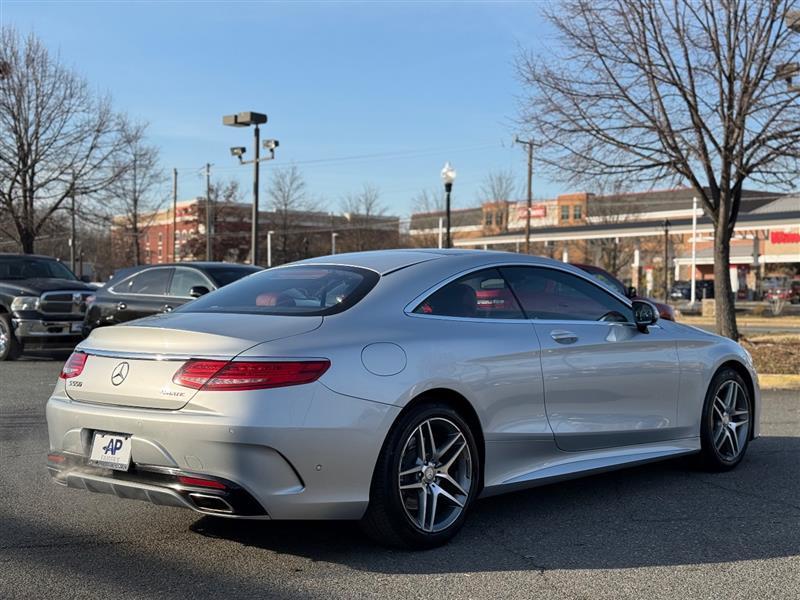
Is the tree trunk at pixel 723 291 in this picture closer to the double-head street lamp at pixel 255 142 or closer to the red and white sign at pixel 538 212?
the double-head street lamp at pixel 255 142

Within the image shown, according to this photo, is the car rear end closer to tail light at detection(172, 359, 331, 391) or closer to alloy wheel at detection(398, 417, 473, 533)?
tail light at detection(172, 359, 331, 391)

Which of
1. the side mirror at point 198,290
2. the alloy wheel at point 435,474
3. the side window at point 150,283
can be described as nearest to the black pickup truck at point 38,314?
the side window at point 150,283

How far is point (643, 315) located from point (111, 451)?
11.1 ft

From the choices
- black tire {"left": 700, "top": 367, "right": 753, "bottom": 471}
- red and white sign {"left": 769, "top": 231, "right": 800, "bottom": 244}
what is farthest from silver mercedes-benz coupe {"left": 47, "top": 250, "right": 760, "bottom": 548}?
red and white sign {"left": 769, "top": 231, "right": 800, "bottom": 244}

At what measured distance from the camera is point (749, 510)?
17.7ft

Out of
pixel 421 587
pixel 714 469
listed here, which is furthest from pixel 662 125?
pixel 421 587

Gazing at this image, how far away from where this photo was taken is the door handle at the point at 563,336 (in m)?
5.29

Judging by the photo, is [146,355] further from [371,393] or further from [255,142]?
[255,142]

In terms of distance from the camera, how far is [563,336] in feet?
17.5

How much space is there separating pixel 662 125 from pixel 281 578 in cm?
1139

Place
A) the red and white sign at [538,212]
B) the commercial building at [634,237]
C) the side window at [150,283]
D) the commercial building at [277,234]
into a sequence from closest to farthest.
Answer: the side window at [150,283] < the commercial building at [634,237] < the red and white sign at [538,212] < the commercial building at [277,234]

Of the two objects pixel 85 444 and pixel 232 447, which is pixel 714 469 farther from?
pixel 85 444

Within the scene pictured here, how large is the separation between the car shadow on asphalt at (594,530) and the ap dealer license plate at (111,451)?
2.53ft

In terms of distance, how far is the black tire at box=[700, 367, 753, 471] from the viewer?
249 inches
